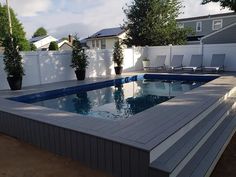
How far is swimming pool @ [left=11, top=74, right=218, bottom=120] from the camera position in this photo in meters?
7.09

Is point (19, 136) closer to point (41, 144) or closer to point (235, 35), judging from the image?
point (41, 144)

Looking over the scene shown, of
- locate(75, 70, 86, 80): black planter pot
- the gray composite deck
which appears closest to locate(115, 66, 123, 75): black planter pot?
locate(75, 70, 86, 80): black planter pot

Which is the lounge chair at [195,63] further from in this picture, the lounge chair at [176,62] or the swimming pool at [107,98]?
the swimming pool at [107,98]

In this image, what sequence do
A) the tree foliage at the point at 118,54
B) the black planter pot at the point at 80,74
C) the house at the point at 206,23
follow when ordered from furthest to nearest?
the house at the point at 206,23, the tree foliage at the point at 118,54, the black planter pot at the point at 80,74

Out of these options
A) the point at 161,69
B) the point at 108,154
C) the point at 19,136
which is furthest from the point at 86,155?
the point at 161,69

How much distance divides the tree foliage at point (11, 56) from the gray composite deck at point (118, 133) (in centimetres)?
320

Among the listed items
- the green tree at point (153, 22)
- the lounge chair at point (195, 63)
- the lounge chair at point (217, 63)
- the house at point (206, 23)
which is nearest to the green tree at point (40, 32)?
the house at point (206, 23)

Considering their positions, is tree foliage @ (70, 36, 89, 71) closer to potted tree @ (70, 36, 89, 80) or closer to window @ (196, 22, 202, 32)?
potted tree @ (70, 36, 89, 80)

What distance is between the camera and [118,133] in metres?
3.74

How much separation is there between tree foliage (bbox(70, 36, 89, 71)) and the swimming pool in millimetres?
1391

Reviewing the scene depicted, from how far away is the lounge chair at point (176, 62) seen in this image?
14405 mm

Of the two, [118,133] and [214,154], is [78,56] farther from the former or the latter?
[214,154]

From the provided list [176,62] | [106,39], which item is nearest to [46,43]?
[106,39]

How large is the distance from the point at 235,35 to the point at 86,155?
687 inches
